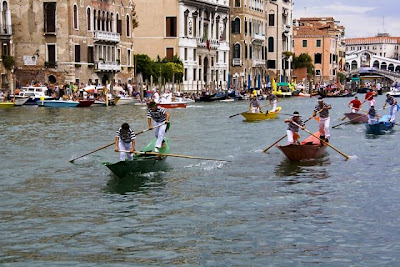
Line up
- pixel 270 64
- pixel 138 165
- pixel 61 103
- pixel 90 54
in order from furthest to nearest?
pixel 270 64 → pixel 90 54 → pixel 61 103 → pixel 138 165

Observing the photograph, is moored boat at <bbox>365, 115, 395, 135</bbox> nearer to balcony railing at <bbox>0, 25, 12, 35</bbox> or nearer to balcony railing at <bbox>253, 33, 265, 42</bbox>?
balcony railing at <bbox>0, 25, 12, 35</bbox>

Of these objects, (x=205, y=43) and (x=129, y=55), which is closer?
(x=129, y=55)

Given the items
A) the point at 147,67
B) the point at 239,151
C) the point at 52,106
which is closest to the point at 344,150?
the point at 239,151

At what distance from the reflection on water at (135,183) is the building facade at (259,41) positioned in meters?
43.2

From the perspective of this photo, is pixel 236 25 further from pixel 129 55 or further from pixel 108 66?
pixel 108 66

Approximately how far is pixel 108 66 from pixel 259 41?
24165mm

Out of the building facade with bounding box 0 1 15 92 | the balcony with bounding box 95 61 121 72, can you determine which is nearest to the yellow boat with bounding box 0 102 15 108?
the building facade with bounding box 0 1 15 92

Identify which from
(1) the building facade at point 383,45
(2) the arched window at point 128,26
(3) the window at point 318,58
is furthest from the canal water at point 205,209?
(1) the building facade at point 383,45

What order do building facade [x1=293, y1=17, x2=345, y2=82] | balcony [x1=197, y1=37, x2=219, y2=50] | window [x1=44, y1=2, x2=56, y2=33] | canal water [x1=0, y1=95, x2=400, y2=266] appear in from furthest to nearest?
building facade [x1=293, y1=17, x2=345, y2=82] → balcony [x1=197, y1=37, x2=219, y2=50] → window [x1=44, y1=2, x2=56, y2=33] → canal water [x1=0, y1=95, x2=400, y2=266]

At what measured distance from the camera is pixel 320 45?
83.6 meters

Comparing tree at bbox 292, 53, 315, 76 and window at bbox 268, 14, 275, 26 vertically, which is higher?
window at bbox 268, 14, 275, 26

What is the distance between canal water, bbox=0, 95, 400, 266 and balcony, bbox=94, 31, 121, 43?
78.4ft

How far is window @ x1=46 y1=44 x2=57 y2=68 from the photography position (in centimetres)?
3969

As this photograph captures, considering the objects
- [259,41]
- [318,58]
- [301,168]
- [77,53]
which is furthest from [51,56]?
[318,58]
